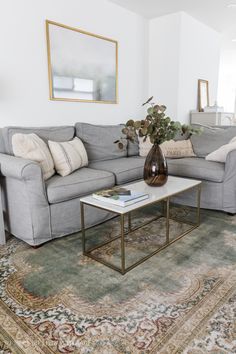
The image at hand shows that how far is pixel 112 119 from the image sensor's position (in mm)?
3898

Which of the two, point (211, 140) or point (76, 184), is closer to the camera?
point (76, 184)

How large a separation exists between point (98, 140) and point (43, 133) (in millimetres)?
712

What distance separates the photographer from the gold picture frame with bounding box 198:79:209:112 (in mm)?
4633

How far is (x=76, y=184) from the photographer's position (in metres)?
2.25

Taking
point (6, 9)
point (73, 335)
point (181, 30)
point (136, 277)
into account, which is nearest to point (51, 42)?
point (6, 9)

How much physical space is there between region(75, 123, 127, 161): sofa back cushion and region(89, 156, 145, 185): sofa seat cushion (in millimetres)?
138

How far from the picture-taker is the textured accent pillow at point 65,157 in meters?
2.47

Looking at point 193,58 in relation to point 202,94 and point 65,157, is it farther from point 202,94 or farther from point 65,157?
point 65,157

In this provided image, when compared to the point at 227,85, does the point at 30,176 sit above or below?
below

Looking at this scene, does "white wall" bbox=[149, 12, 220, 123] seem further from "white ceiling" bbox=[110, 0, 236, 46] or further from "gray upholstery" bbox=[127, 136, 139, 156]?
"gray upholstery" bbox=[127, 136, 139, 156]

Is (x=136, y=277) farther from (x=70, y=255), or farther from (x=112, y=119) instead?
(x=112, y=119)

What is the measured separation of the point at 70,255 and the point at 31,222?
387 millimetres

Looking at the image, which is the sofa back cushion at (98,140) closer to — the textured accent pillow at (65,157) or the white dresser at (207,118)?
the textured accent pillow at (65,157)

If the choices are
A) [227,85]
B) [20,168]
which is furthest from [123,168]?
[227,85]
